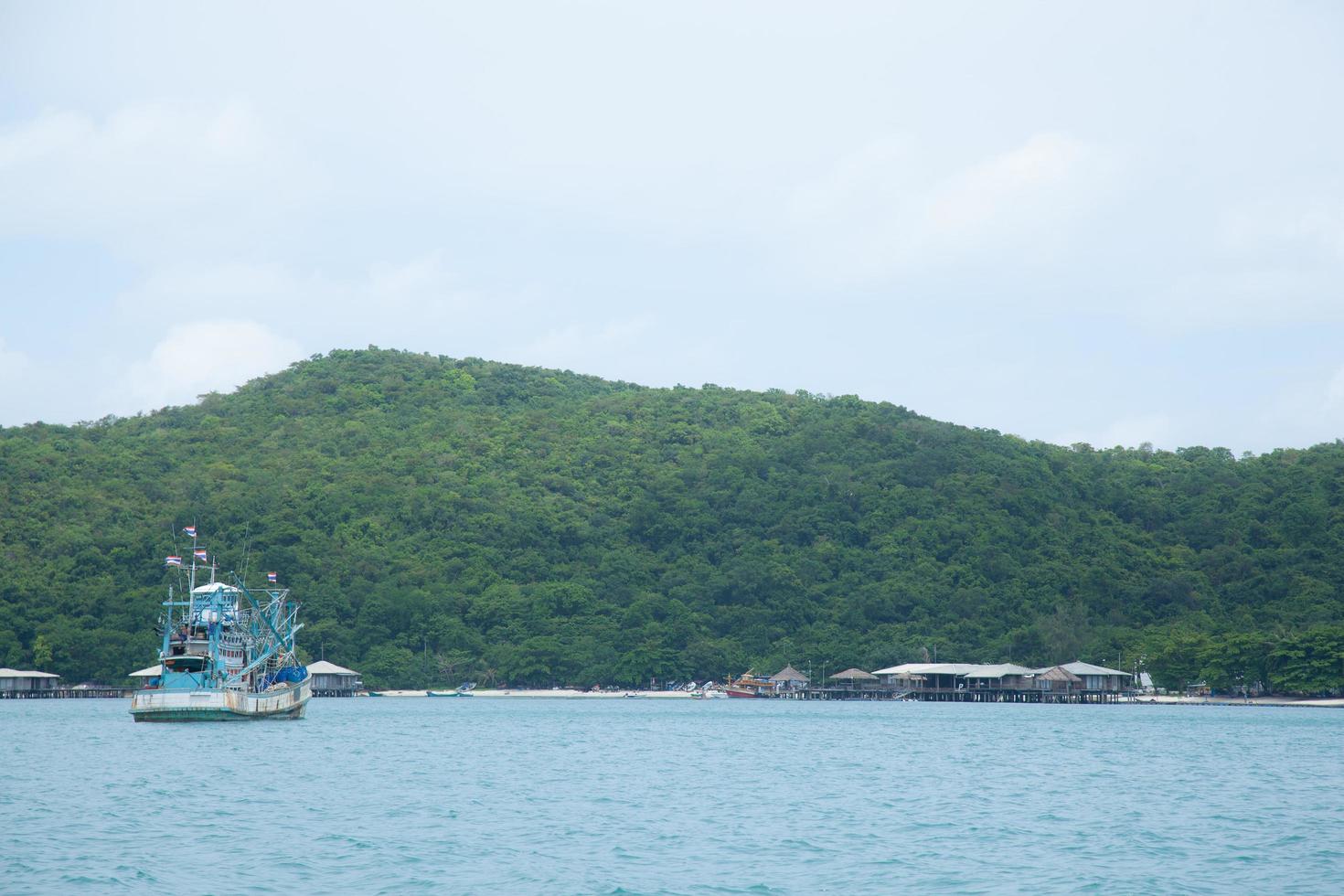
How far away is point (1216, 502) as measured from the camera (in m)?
129

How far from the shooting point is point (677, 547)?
13225 cm

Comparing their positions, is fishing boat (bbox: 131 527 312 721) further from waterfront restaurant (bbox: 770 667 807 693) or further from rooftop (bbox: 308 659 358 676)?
waterfront restaurant (bbox: 770 667 807 693)

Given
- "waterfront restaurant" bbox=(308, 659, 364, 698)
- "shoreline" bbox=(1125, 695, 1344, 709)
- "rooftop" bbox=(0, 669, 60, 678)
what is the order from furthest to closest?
"waterfront restaurant" bbox=(308, 659, 364, 698)
"rooftop" bbox=(0, 669, 60, 678)
"shoreline" bbox=(1125, 695, 1344, 709)

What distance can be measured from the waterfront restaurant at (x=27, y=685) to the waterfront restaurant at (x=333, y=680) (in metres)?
18.4

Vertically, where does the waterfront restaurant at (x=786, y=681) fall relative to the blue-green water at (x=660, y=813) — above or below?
above

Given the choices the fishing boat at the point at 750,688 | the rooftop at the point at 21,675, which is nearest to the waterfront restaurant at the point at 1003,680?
the fishing boat at the point at 750,688

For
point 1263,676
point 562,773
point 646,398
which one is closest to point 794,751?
point 562,773

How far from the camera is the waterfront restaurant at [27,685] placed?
105m

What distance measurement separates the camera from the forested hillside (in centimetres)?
11206

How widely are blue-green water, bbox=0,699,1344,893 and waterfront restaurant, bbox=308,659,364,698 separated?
46.4 meters

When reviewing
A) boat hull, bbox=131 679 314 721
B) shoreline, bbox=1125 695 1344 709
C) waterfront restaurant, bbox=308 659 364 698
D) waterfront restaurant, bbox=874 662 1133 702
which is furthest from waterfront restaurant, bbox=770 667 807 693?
boat hull, bbox=131 679 314 721

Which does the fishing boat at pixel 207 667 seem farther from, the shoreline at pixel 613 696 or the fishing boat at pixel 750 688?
the fishing boat at pixel 750 688

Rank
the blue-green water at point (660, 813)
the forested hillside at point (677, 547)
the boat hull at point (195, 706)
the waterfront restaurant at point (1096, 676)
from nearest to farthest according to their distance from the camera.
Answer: the blue-green water at point (660, 813), the boat hull at point (195, 706), the waterfront restaurant at point (1096, 676), the forested hillside at point (677, 547)

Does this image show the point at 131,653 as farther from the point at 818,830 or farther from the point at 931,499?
the point at 818,830
